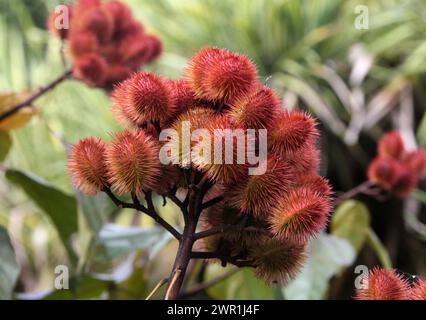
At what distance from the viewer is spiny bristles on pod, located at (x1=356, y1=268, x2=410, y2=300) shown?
1.19 ft

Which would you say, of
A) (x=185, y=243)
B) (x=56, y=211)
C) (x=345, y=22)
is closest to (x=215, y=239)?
(x=185, y=243)

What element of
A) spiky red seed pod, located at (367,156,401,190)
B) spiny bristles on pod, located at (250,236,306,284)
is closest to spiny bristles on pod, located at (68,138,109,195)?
spiny bristles on pod, located at (250,236,306,284)

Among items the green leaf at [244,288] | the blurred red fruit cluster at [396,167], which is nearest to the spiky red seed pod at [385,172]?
the blurred red fruit cluster at [396,167]

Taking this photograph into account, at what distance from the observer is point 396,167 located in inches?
34.4

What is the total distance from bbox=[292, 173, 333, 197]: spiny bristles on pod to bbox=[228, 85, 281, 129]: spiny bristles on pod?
0.05 metres

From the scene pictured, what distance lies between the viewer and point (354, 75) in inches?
79.0

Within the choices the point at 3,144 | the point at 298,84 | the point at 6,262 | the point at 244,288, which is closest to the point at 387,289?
the point at 6,262

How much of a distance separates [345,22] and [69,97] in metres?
1.02

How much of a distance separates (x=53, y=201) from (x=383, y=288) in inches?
20.2

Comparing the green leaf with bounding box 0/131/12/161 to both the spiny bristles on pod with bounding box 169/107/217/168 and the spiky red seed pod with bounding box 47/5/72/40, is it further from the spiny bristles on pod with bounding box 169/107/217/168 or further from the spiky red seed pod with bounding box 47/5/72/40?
the spiny bristles on pod with bounding box 169/107/217/168

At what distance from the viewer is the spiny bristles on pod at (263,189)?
15.7 inches

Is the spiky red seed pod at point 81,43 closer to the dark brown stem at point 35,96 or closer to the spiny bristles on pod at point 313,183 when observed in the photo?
the dark brown stem at point 35,96

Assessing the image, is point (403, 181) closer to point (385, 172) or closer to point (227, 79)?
point (385, 172)

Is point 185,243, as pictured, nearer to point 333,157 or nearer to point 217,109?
point 217,109
